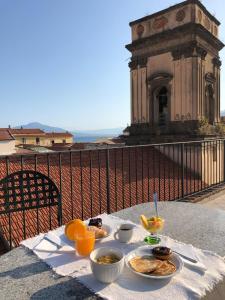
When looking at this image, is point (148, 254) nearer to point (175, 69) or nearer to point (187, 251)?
point (187, 251)

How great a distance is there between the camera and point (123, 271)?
1.51m

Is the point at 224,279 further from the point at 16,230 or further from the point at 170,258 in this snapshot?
the point at 16,230

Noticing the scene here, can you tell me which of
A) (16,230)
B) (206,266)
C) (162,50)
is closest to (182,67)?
(162,50)

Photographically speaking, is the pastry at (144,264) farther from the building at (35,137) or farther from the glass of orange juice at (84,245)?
the building at (35,137)

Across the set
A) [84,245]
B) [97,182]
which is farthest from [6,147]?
[84,245]

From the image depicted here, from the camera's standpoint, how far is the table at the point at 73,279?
1.36 meters

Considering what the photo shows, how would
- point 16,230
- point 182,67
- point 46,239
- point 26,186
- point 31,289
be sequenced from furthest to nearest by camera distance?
1. point 182,67
2. point 16,230
3. point 26,186
4. point 46,239
5. point 31,289

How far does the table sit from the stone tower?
33.8ft

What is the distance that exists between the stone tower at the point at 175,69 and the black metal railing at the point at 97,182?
1746 millimetres

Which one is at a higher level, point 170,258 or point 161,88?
point 161,88

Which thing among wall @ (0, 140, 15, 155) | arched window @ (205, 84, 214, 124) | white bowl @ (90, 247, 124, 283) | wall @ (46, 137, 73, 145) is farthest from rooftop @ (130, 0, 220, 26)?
wall @ (46, 137, 73, 145)

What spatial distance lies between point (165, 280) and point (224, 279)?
342 millimetres

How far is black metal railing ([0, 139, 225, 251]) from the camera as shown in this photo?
4836 mm

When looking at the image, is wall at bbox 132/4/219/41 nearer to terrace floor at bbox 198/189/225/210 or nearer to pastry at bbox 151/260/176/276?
terrace floor at bbox 198/189/225/210
